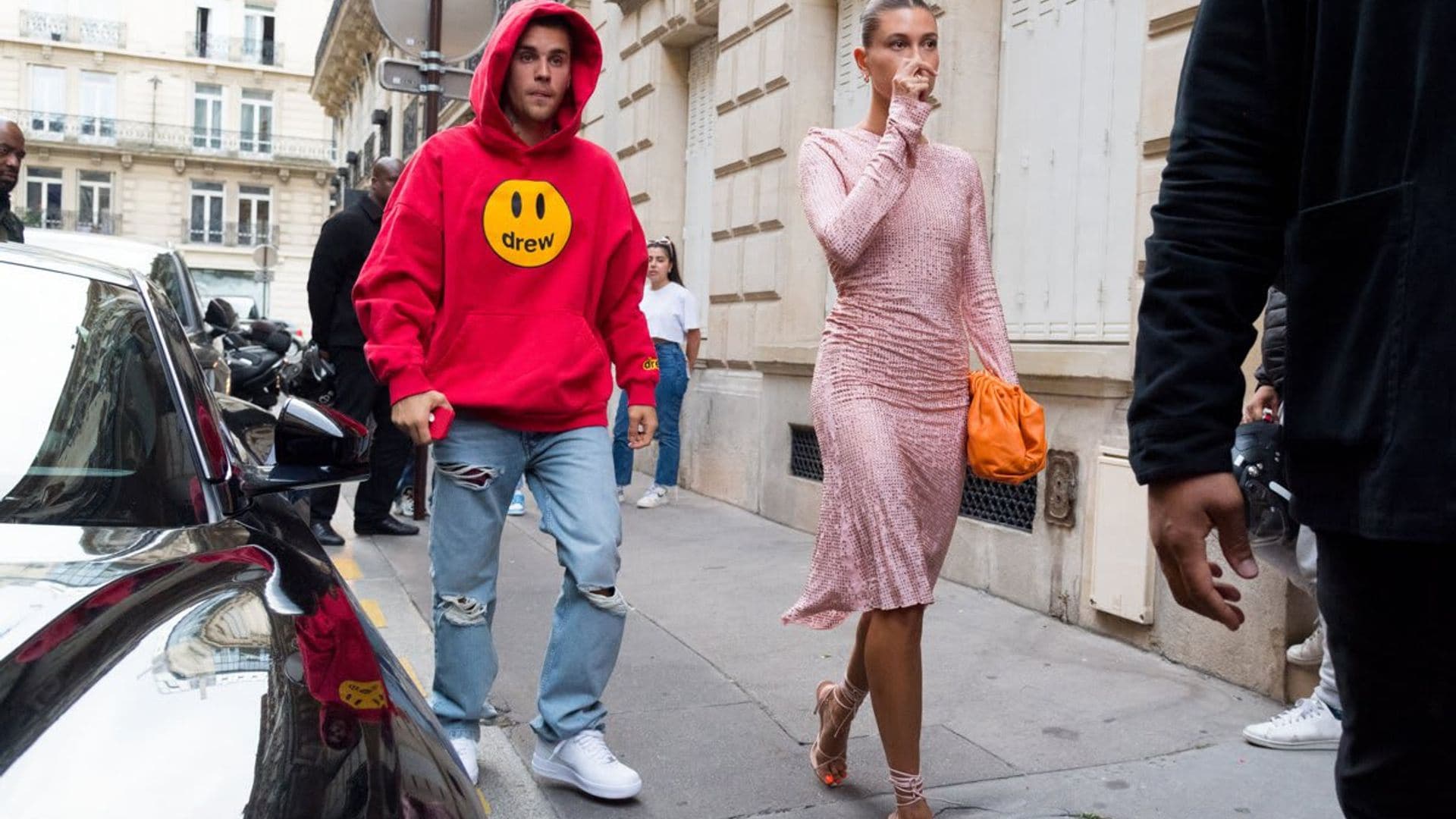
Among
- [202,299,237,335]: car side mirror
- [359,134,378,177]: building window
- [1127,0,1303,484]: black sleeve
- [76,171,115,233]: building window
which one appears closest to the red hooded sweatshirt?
[1127,0,1303,484]: black sleeve

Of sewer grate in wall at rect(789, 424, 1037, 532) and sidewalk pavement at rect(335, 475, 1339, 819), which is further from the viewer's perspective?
sewer grate in wall at rect(789, 424, 1037, 532)

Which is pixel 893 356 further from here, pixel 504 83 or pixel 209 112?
pixel 209 112

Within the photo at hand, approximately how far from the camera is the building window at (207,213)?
5841cm

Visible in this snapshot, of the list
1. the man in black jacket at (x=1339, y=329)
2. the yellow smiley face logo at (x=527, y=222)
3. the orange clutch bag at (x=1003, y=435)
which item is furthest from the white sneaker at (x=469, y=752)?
the man in black jacket at (x=1339, y=329)

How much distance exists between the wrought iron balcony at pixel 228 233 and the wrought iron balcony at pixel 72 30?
843 cm

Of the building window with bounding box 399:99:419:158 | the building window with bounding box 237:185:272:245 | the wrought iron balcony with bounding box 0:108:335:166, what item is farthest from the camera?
the building window with bounding box 237:185:272:245

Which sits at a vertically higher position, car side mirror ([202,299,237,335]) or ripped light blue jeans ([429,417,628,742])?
Result: car side mirror ([202,299,237,335])

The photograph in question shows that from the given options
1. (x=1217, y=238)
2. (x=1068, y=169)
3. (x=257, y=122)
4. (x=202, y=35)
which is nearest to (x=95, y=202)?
(x=257, y=122)

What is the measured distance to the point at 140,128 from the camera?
191 ft

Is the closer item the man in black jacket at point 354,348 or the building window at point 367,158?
the man in black jacket at point 354,348

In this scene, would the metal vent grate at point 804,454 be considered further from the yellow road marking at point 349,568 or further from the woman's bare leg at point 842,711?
the woman's bare leg at point 842,711

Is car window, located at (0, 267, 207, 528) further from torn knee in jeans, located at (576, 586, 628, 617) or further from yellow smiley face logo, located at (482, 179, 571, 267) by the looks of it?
torn knee in jeans, located at (576, 586, 628, 617)

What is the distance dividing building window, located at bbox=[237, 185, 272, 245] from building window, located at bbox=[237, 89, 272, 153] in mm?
1826

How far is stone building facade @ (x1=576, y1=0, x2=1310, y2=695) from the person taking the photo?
514cm
